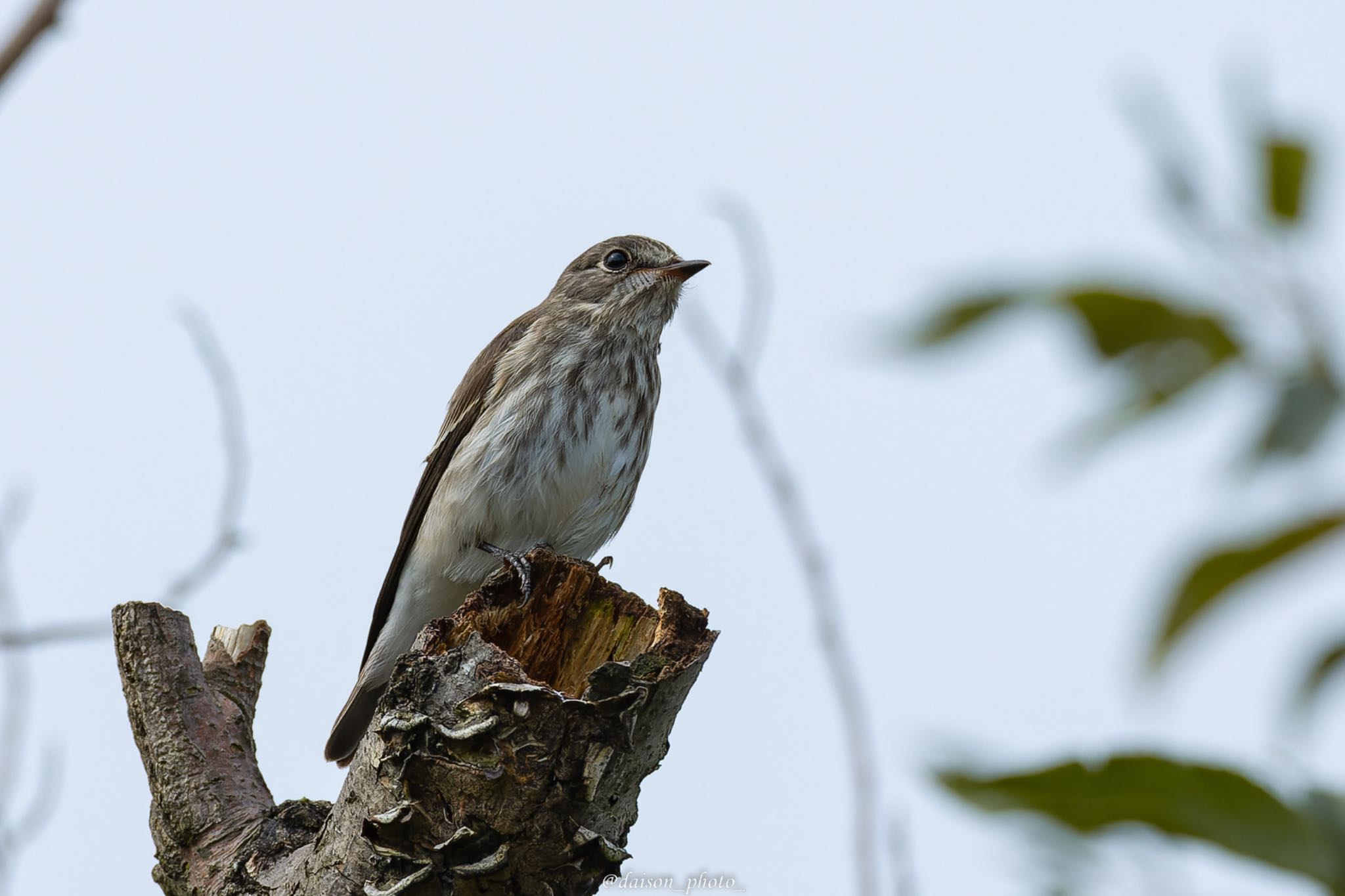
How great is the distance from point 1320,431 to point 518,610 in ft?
12.5

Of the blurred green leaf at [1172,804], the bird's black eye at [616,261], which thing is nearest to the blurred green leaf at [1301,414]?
the blurred green leaf at [1172,804]

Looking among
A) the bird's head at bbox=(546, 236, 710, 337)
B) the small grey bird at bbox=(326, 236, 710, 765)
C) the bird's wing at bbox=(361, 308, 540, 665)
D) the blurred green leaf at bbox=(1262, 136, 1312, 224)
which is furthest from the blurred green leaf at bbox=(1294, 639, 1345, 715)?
the bird's head at bbox=(546, 236, 710, 337)

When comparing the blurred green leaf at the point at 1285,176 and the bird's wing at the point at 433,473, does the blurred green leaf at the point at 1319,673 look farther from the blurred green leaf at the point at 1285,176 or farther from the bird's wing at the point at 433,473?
the bird's wing at the point at 433,473

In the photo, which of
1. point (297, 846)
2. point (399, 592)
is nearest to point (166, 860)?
point (297, 846)

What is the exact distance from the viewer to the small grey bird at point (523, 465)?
21.4 feet

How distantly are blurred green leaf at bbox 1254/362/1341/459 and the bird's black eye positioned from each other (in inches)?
279

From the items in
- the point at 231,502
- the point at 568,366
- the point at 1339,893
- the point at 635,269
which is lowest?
the point at 1339,893

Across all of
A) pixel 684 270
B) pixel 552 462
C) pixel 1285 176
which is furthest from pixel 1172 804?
pixel 684 270

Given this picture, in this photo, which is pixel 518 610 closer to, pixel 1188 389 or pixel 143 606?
pixel 143 606

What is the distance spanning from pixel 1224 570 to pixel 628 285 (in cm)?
676

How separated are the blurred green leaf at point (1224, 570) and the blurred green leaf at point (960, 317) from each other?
0.66 feet

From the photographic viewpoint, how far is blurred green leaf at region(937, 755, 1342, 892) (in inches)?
34.8

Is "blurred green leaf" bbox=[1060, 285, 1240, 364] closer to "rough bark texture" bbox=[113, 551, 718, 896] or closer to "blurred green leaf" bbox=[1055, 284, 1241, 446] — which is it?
"blurred green leaf" bbox=[1055, 284, 1241, 446]

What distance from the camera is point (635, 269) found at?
7707 millimetres
